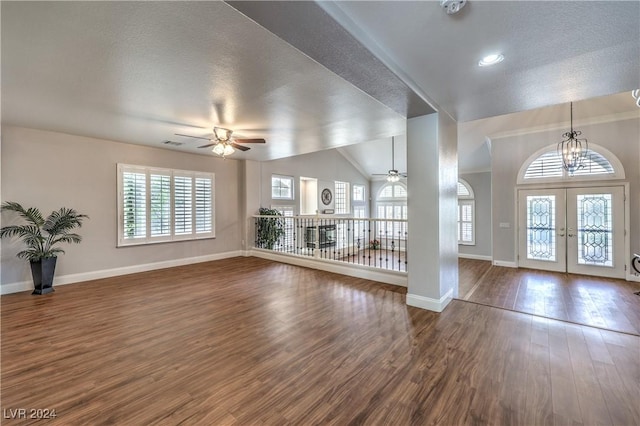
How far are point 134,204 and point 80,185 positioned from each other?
927 millimetres

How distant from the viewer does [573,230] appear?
581 centimetres

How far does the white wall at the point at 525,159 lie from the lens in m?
5.19

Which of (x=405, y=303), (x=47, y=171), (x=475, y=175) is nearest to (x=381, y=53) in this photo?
(x=405, y=303)

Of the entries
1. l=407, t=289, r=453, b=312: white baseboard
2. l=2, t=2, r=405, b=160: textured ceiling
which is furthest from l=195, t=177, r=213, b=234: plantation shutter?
l=407, t=289, r=453, b=312: white baseboard

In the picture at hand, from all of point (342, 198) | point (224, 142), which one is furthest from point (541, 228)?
point (224, 142)

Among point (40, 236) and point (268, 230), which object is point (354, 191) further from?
point (40, 236)

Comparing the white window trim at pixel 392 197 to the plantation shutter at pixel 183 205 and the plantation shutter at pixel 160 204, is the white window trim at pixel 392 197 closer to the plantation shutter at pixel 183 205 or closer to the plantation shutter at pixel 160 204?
the plantation shutter at pixel 183 205

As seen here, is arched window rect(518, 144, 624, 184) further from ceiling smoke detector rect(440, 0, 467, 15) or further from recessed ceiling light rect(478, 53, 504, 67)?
ceiling smoke detector rect(440, 0, 467, 15)

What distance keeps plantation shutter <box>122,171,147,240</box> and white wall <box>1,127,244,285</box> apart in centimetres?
20

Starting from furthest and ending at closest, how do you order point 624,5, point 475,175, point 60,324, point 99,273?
point 475,175
point 99,273
point 60,324
point 624,5

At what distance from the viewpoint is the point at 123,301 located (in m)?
3.97

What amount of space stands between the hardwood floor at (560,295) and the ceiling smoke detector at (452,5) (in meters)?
3.77

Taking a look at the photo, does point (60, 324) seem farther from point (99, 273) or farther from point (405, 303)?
point (405, 303)

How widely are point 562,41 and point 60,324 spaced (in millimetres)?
5958
